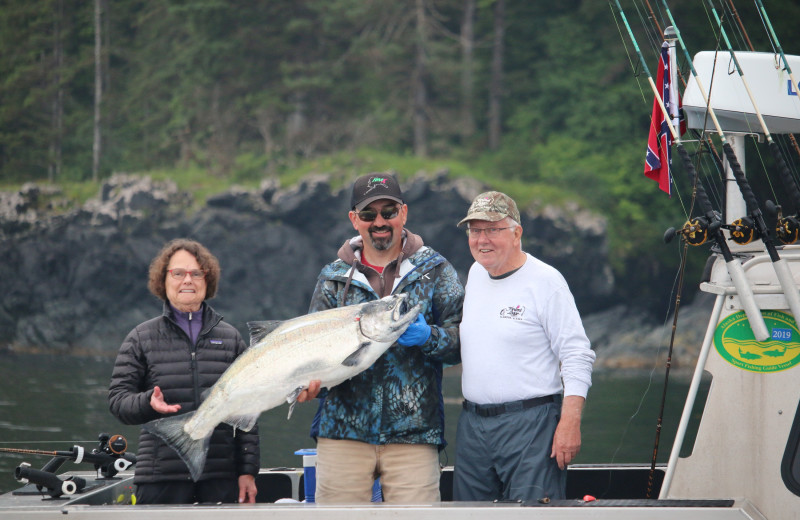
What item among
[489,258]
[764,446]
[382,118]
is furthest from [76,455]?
[382,118]

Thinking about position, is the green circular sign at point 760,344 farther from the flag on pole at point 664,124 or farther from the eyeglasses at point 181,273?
the eyeglasses at point 181,273

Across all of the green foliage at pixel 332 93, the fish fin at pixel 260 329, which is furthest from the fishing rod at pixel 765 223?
the green foliage at pixel 332 93

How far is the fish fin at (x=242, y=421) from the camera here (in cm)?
341

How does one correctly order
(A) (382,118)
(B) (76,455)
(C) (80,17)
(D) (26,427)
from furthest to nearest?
(C) (80,17) < (A) (382,118) < (D) (26,427) < (B) (76,455)

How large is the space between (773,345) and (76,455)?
2861mm

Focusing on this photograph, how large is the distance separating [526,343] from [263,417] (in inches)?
480

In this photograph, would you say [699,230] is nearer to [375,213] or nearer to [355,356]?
[375,213]

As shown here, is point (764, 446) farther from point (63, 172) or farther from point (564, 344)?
point (63, 172)

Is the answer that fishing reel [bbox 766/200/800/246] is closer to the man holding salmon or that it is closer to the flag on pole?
the flag on pole

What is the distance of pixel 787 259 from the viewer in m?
3.32

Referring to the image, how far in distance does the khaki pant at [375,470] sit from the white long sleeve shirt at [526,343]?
0.36m

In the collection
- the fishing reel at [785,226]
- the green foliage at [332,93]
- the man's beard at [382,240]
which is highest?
the green foliage at [332,93]

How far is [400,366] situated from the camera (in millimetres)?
3576

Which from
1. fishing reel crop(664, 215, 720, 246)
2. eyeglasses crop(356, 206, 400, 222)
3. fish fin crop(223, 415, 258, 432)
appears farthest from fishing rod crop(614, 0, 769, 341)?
fish fin crop(223, 415, 258, 432)
